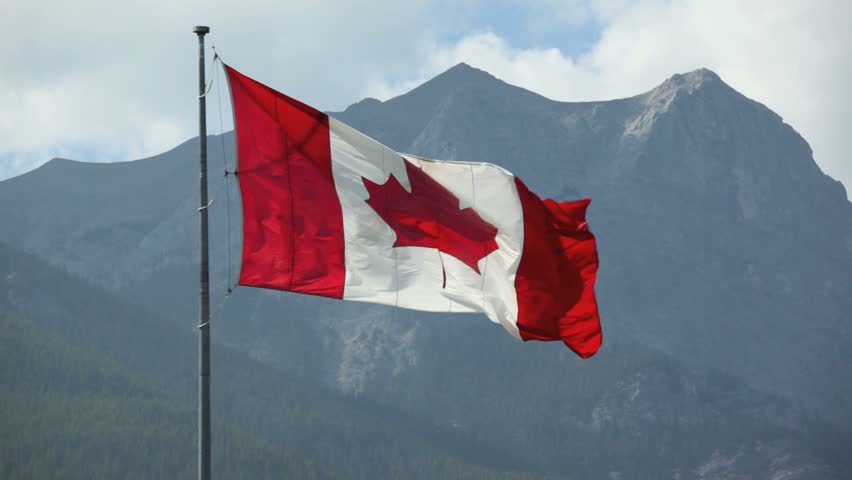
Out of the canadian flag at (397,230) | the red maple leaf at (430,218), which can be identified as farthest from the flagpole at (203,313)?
the red maple leaf at (430,218)

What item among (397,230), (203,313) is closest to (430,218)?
(397,230)

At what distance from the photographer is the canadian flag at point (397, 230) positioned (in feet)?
82.6

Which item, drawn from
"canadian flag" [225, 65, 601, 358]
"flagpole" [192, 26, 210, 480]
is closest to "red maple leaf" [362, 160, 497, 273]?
"canadian flag" [225, 65, 601, 358]

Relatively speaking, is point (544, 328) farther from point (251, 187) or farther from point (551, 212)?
point (251, 187)

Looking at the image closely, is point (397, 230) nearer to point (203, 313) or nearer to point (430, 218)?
point (430, 218)

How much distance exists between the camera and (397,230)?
27438 mm

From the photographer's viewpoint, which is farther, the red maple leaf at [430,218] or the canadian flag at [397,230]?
the red maple leaf at [430,218]

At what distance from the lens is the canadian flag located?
82.6 feet

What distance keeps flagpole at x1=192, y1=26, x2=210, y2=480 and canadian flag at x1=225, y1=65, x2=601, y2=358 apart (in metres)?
1.91

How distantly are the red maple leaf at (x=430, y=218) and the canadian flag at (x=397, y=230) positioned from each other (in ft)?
0.09

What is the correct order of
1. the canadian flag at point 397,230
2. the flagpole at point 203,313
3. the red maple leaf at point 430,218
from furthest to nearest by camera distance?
the red maple leaf at point 430,218
the canadian flag at point 397,230
the flagpole at point 203,313

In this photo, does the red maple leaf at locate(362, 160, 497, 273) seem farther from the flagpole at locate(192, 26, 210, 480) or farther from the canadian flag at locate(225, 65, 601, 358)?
the flagpole at locate(192, 26, 210, 480)

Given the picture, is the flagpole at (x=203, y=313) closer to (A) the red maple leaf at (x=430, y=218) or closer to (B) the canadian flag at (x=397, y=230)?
(B) the canadian flag at (x=397, y=230)

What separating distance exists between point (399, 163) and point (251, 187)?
12.5 feet
